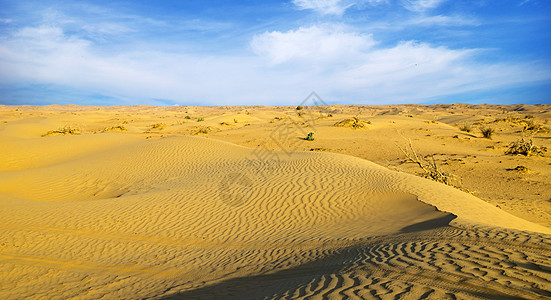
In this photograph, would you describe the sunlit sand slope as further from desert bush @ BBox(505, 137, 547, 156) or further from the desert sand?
desert bush @ BBox(505, 137, 547, 156)

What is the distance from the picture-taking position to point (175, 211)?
6.89 meters

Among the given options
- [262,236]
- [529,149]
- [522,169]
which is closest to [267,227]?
[262,236]

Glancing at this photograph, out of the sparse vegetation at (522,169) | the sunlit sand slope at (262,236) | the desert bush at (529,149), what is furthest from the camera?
the desert bush at (529,149)

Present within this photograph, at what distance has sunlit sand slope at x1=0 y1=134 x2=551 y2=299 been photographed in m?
2.88

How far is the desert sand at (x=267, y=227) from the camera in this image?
2941 millimetres

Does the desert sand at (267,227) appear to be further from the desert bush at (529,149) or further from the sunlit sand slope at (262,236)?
the desert bush at (529,149)

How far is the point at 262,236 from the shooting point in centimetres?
549

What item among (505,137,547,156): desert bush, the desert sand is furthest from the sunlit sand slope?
(505,137,547,156): desert bush

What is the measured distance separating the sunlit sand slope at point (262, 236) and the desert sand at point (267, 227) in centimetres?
3

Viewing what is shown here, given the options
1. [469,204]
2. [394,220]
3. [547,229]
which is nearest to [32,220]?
[394,220]

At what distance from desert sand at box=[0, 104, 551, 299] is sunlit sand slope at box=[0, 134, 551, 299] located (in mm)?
28

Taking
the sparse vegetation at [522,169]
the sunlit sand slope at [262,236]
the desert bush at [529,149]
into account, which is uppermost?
the desert bush at [529,149]

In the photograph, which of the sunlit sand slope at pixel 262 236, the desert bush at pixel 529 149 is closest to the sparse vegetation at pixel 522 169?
the desert bush at pixel 529 149

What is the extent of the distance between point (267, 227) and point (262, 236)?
0.46m
